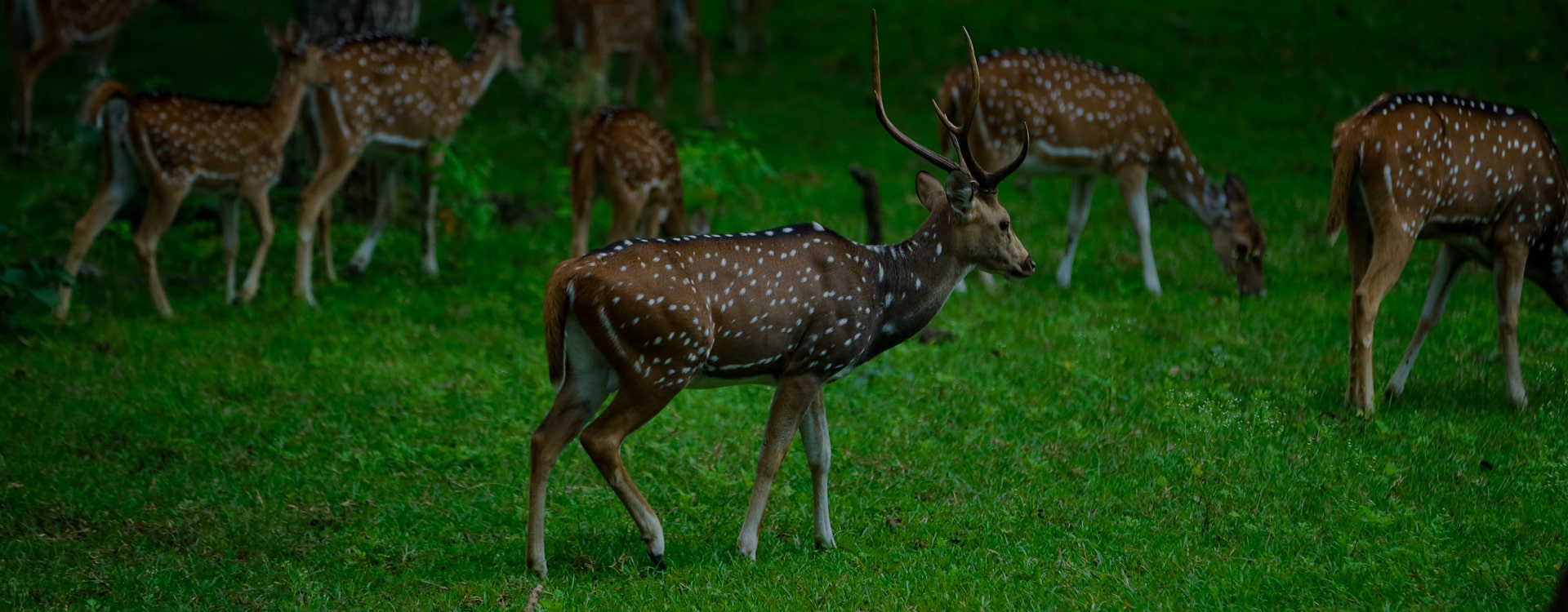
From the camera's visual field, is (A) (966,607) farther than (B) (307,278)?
No

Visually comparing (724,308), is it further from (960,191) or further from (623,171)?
(623,171)

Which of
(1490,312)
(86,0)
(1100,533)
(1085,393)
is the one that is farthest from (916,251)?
(86,0)

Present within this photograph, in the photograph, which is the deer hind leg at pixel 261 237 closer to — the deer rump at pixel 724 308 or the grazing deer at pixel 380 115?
the grazing deer at pixel 380 115

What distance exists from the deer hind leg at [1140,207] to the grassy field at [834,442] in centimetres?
28

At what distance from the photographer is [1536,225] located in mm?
7629

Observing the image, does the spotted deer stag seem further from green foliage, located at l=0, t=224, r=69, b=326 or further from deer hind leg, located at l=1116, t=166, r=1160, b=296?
green foliage, located at l=0, t=224, r=69, b=326

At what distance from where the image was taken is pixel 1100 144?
1059 cm

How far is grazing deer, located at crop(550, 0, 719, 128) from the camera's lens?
51.5ft

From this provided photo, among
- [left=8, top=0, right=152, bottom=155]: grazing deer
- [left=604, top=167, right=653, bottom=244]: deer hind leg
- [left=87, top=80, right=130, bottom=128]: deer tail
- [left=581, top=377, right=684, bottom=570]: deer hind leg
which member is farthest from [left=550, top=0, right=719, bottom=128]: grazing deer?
[left=581, top=377, right=684, bottom=570]: deer hind leg

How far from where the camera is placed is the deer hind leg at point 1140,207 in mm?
10406

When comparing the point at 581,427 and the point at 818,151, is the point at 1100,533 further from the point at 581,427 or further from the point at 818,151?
the point at 818,151

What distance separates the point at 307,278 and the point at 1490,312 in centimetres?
819

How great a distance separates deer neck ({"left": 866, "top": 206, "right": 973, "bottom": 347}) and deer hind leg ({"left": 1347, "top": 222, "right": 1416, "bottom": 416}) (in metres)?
2.38

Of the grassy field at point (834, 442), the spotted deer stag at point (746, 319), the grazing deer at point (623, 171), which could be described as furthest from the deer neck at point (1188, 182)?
the spotted deer stag at point (746, 319)
